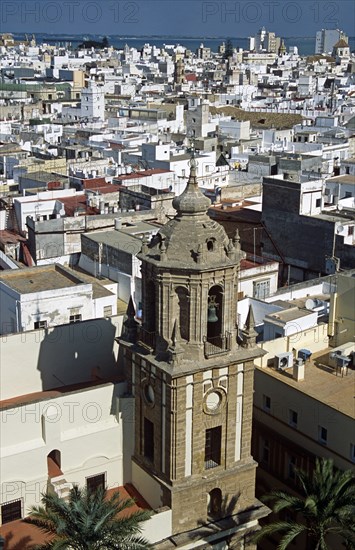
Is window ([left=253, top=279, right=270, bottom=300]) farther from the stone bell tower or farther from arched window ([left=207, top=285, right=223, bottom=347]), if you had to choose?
arched window ([left=207, top=285, right=223, bottom=347])

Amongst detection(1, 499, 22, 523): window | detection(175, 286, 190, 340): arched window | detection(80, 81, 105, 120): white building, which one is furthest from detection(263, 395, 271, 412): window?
detection(80, 81, 105, 120): white building

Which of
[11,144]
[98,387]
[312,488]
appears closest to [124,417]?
[98,387]

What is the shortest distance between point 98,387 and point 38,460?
7.47ft

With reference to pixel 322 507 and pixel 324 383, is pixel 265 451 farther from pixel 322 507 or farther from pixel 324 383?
pixel 322 507

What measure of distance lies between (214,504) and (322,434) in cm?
486

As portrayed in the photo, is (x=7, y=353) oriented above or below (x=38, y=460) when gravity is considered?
above

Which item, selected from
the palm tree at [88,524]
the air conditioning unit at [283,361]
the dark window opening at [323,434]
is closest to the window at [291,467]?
the dark window opening at [323,434]

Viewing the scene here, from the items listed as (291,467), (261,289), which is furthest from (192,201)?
(261,289)

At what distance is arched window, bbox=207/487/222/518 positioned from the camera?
64.0 ft

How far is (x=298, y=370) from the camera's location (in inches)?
965

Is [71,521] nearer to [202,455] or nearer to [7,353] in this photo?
[202,455]

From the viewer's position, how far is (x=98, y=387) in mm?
20000

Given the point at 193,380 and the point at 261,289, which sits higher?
the point at 193,380

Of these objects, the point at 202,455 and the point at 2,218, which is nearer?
the point at 202,455
